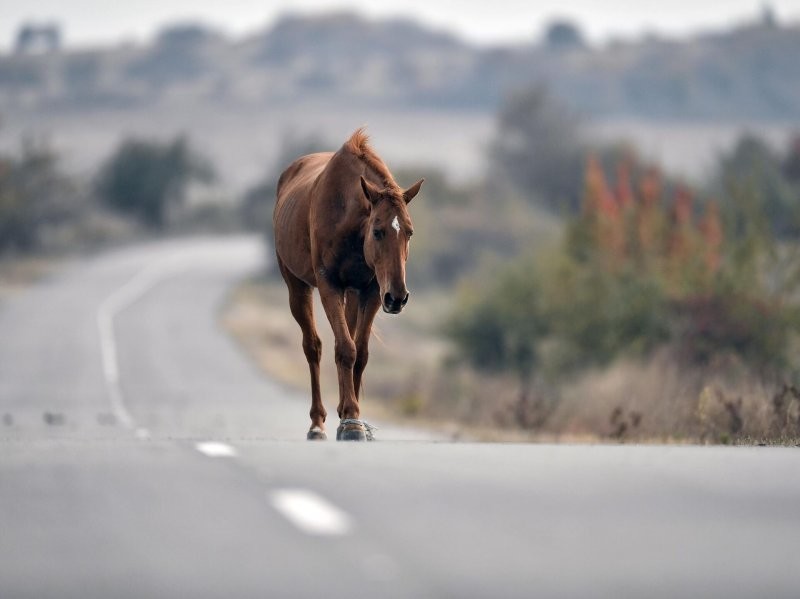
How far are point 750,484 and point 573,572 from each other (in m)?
2.51

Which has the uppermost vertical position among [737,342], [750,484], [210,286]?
[750,484]

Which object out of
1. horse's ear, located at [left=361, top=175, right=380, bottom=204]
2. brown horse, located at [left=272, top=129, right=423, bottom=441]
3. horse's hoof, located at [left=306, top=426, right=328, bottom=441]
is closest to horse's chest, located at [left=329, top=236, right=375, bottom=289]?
brown horse, located at [left=272, top=129, right=423, bottom=441]

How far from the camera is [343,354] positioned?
1295 centimetres

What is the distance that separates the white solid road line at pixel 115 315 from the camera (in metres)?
40.6

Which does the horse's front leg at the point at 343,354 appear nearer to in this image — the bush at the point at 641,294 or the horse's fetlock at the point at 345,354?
the horse's fetlock at the point at 345,354

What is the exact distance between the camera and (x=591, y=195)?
41594mm

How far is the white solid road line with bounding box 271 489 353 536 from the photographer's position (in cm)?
671

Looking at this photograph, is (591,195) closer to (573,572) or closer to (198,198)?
(573,572)

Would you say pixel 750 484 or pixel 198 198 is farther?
pixel 198 198

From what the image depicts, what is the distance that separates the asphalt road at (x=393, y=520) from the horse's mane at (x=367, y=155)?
298 cm

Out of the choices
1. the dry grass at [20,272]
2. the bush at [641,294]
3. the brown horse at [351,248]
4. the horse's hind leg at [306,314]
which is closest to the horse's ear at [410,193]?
the brown horse at [351,248]

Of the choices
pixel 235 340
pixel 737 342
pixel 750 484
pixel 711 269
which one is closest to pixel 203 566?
pixel 750 484

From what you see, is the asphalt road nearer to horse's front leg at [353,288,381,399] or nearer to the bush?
horse's front leg at [353,288,381,399]

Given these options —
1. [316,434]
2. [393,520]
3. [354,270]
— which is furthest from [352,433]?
[393,520]
